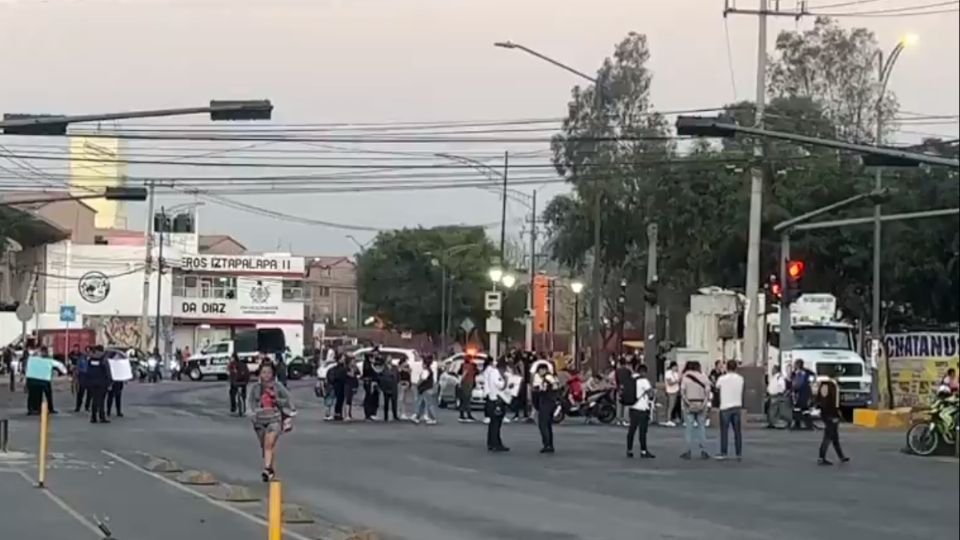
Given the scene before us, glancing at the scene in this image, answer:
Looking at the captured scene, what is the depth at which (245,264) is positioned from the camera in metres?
107

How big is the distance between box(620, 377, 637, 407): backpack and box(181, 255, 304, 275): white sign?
78456 millimetres

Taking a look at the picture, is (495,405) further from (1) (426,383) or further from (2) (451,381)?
(2) (451,381)

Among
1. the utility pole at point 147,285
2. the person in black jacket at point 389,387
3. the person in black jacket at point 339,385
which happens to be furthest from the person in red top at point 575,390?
the utility pole at point 147,285

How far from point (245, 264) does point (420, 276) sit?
11.4m

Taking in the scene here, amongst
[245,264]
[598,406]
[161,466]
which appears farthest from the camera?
[245,264]

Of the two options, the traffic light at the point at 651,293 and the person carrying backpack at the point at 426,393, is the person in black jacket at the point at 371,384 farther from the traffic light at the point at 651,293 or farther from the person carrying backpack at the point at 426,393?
the traffic light at the point at 651,293

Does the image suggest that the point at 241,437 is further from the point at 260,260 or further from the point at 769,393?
the point at 260,260

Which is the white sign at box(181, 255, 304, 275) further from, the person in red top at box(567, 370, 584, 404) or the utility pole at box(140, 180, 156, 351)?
the person in red top at box(567, 370, 584, 404)

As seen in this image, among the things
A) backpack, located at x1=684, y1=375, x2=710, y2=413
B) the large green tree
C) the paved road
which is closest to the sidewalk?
the paved road

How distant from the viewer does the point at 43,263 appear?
3612 inches

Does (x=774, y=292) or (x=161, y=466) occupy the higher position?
(x=774, y=292)

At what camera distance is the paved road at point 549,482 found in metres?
16.7

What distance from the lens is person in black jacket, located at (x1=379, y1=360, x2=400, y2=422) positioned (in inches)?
1560

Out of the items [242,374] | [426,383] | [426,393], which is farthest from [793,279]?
[242,374]
